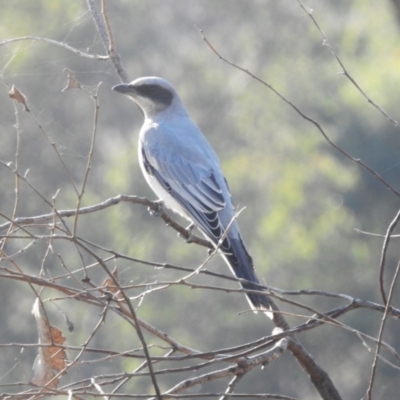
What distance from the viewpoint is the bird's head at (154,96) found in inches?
208

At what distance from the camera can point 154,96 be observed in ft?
17.9

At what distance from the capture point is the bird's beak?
482 cm

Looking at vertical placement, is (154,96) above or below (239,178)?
above

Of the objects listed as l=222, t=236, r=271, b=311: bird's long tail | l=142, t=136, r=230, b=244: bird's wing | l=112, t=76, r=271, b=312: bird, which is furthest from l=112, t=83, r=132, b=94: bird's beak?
l=222, t=236, r=271, b=311: bird's long tail

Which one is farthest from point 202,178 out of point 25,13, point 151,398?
point 25,13

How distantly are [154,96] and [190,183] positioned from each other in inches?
30.9

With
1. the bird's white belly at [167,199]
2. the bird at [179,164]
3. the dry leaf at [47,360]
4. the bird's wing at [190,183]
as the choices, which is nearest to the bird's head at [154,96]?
the bird at [179,164]

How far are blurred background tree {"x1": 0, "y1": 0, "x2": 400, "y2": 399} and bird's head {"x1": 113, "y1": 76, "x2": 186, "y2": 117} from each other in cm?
444

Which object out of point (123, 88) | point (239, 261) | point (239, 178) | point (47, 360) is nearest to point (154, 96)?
point (123, 88)

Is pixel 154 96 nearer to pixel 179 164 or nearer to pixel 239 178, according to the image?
pixel 179 164

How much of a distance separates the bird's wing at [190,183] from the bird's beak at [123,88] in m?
0.41

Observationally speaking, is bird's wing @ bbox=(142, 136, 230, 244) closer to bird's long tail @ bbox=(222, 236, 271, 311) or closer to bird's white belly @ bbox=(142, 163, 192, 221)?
bird's white belly @ bbox=(142, 163, 192, 221)

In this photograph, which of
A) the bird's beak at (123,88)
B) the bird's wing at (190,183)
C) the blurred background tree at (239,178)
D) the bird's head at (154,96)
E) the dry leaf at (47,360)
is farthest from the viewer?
→ the blurred background tree at (239,178)

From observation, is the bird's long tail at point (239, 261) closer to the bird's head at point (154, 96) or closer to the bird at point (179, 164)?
the bird at point (179, 164)
